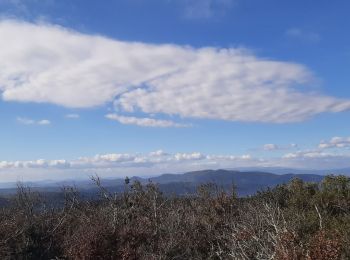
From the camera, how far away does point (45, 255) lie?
17234mm

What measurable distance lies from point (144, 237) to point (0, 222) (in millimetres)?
5501

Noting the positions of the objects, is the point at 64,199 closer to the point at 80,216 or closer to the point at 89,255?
the point at 80,216

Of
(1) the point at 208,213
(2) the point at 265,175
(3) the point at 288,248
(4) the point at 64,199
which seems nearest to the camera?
(3) the point at 288,248

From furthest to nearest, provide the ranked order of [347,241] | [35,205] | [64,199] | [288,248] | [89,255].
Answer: [64,199]
[35,205]
[89,255]
[347,241]
[288,248]

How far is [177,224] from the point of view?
689 inches

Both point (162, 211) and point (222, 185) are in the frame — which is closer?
point (162, 211)

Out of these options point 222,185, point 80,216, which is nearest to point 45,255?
point 80,216

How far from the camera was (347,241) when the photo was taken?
33.7ft

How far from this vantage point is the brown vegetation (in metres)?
12.8

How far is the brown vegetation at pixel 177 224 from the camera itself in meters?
12.8

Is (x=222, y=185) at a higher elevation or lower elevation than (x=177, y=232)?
higher

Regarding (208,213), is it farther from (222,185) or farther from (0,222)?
(0,222)

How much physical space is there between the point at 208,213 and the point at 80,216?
549cm

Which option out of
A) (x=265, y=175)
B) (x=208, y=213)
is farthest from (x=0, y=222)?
(x=265, y=175)
